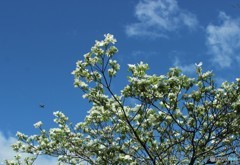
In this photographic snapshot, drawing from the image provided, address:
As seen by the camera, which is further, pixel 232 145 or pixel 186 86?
pixel 232 145

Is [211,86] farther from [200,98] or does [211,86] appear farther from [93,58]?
[93,58]

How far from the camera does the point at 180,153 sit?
1478cm

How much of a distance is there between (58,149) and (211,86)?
19.6 ft

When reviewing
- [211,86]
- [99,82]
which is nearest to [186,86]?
[211,86]

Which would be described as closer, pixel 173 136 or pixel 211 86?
pixel 211 86

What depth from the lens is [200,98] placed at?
1211 centimetres

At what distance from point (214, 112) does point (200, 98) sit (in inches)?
25.0

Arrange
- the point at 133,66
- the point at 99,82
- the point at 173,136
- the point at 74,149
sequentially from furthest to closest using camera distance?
the point at 74,149, the point at 173,136, the point at 99,82, the point at 133,66

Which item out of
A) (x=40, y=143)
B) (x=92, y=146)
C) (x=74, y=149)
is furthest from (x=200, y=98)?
(x=40, y=143)

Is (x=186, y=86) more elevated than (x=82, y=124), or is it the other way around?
(x=82, y=124)

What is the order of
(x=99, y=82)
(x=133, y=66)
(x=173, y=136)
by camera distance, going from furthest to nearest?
(x=173, y=136) → (x=99, y=82) → (x=133, y=66)

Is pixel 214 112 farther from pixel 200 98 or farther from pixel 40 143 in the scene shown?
pixel 40 143

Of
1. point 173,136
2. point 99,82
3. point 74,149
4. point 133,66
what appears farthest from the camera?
point 74,149

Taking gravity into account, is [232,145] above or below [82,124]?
below
